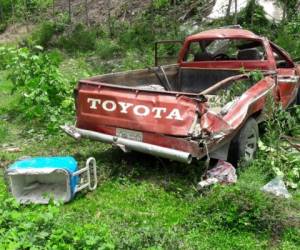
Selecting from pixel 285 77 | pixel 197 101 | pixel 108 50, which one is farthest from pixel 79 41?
pixel 197 101

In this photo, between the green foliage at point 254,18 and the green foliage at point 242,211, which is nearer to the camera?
the green foliage at point 242,211

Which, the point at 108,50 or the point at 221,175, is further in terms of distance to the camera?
the point at 108,50

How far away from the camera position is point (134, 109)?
6.25 meters

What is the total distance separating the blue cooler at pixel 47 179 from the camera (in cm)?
585

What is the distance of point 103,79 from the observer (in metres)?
7.39

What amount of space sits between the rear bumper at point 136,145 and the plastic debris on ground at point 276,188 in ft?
3.12

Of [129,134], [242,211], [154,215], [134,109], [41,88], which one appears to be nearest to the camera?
[242,211]

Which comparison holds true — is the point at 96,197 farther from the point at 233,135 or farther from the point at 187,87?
the point at 187,87

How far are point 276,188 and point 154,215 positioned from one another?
148 centimetres

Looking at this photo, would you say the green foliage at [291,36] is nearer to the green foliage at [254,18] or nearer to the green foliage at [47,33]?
the green foliage at [254,18]

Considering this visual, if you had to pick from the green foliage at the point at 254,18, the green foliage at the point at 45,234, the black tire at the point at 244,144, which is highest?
the green foliage at the point at 254,18

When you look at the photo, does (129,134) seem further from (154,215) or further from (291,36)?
(291,36)

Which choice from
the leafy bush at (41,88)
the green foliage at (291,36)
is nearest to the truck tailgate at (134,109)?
the leafy bush at (41,88)

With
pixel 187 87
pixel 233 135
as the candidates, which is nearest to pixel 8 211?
pixel 233 135
